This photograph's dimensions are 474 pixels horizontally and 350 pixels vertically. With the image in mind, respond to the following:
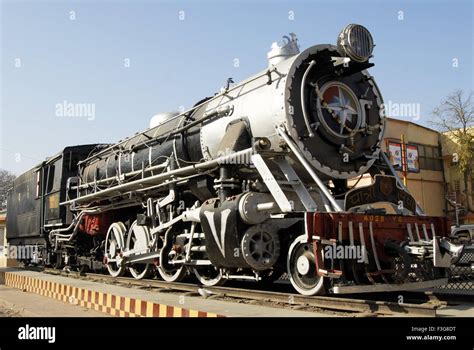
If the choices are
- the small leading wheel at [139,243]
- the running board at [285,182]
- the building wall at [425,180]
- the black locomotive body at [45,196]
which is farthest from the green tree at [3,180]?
the running board at [285,182]

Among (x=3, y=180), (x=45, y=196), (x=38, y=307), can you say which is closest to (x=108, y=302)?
(x=38, y=307)

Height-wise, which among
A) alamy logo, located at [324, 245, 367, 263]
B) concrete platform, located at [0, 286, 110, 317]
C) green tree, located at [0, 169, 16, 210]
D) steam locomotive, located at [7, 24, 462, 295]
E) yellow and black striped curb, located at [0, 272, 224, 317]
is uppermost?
green tree, located at [0, 169, 16, 210]

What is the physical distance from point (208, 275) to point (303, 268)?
2.71 m

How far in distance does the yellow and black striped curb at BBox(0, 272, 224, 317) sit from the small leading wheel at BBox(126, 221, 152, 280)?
175 centimetres

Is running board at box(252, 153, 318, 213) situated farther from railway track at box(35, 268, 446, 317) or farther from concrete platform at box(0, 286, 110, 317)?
concrete platform at box(0, 286, 110, 317)

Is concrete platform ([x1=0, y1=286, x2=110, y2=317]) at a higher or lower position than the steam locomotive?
lower

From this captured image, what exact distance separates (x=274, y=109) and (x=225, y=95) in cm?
166

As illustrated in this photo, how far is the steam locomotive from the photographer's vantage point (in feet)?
21.1

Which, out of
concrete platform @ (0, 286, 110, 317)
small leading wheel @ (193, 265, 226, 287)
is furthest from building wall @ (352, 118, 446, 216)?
concrete platform @ (0, 286, 110, 317)

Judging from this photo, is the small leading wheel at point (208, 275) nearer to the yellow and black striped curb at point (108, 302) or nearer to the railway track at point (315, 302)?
the railway track at point (315, 302)

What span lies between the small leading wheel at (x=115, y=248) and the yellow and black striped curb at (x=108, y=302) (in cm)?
163

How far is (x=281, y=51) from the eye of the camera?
9039 mm

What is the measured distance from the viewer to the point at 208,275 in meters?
8.81
